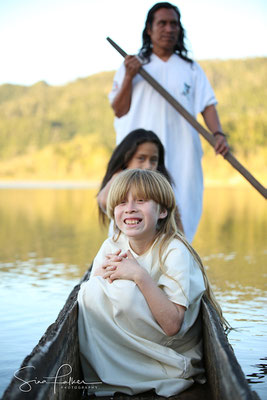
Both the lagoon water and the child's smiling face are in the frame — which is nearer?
the child's smiling face

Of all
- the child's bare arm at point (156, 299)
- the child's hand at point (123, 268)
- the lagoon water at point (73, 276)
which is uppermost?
the child's hand at point (123, 268)

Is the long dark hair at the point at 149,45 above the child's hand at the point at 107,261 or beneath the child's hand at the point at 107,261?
above

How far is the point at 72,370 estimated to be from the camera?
2.00m

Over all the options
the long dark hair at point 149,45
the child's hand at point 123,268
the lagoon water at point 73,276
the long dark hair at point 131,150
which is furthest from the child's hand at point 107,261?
the long dark hair at point 149,45

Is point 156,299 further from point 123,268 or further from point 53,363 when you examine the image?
point 53,363

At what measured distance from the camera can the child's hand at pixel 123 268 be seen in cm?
211

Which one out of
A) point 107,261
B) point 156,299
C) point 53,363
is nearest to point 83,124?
point 107,261

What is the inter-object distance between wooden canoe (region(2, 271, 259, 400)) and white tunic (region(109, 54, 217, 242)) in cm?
204

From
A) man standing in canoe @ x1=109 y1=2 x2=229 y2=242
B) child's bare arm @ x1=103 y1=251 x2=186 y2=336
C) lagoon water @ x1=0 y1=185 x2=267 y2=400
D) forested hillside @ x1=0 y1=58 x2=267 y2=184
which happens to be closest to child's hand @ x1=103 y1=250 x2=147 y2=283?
child's bare arm @ x1=103 y1=251 x2=186 y2=336

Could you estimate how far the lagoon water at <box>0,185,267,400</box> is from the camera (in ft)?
11.1

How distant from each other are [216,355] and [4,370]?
1487 mm

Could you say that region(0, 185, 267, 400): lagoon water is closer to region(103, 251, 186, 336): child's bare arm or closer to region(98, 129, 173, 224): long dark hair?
region(103, 251, 186, 336): child's bare arm

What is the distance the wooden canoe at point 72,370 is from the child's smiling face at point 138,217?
1.16ft
